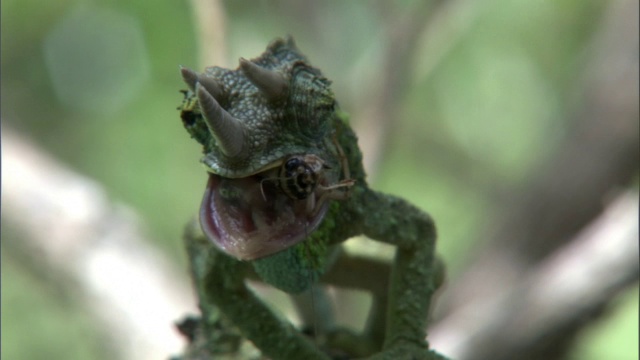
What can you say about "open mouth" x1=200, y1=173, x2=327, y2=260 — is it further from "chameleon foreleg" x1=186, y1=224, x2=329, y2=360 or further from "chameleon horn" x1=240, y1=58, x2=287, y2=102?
"chameleon foreleg" x1=186, y1=224, x2=329, y2=360


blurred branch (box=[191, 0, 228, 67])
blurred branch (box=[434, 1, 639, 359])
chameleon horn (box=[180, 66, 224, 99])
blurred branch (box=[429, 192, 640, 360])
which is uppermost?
blurred branch (box=[434, 1, 639, 359])

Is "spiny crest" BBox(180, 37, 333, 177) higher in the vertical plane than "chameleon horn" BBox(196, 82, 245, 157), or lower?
higher

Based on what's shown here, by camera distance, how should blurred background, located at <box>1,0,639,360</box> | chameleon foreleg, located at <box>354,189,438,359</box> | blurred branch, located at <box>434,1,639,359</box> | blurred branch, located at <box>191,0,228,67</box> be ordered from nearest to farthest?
chameleon foreleg, located at <box>354,189,438,359</box>
blurred background, located at <box>1,0,639,360</box>
blurred branch, located at <box>191,0,228,67</box>
blurred branch, located at <box>434,1,639,359</box>

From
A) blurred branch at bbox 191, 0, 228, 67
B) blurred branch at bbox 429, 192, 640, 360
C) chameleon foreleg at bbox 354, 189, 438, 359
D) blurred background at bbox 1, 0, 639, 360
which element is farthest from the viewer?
blurred branch at bbox 191, 0, 228, 67

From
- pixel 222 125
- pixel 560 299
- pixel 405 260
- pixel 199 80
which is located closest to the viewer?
pixel 222 125

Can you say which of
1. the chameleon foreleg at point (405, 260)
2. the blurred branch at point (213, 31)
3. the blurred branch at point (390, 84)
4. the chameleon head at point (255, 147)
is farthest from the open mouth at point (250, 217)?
the blurred branch at point (390, 84)

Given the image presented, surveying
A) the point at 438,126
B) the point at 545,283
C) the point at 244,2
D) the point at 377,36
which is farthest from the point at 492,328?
the point at 438,126

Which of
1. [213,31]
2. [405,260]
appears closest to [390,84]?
[213,31]

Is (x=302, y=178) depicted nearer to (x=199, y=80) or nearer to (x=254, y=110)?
(x=254, y=110)

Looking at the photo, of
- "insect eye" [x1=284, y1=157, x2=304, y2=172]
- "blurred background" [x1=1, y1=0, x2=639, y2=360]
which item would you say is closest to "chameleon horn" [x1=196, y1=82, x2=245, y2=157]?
"insect eye" [x1=284, y1=157, x2=304, y2=172]
